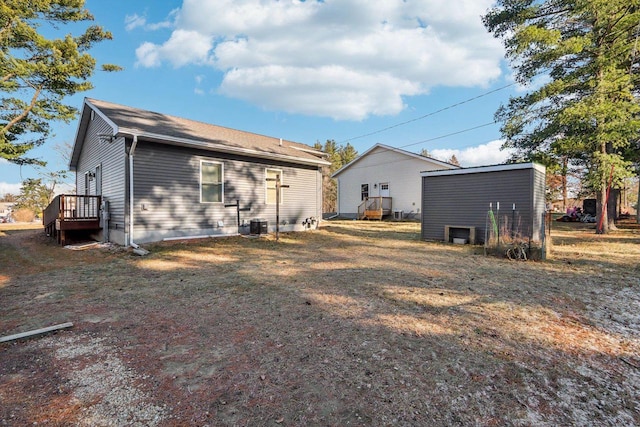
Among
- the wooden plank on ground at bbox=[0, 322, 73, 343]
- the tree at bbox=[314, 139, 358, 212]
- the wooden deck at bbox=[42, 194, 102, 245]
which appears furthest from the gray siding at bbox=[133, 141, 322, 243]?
the tree at bbox=[314, 139, 358, 212]

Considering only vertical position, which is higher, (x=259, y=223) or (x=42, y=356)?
(x=259, y=223)

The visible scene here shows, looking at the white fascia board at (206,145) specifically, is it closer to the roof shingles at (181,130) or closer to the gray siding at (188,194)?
the roof shingles at (181,130)

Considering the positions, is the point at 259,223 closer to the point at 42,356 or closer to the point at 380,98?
the point at 42,356

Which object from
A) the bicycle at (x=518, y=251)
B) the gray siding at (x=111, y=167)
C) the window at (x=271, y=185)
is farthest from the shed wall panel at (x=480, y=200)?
the gray siding at (x=111, y=167)

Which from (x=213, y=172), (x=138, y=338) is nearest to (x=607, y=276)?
(x=138, y=338)

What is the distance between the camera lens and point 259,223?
1102 cm

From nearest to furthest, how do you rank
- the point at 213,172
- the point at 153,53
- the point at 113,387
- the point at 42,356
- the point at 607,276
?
the point at 113,387 < the point at 42,356 < the point at 607,276 < the point at 213,172 < the point at 153,53

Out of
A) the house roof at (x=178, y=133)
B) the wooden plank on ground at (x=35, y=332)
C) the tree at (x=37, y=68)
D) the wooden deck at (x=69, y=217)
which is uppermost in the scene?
the tree at (x=37, y=68)

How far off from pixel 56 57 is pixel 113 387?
13655 mm

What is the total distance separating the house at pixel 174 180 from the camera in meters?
8.80

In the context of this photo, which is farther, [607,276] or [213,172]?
[213,172]

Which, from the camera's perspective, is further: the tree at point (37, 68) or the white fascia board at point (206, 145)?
the tree at point (37, 68)

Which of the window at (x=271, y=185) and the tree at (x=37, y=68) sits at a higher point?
the tree at (x=37, y=68)

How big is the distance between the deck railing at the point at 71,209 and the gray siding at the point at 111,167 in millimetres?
725
